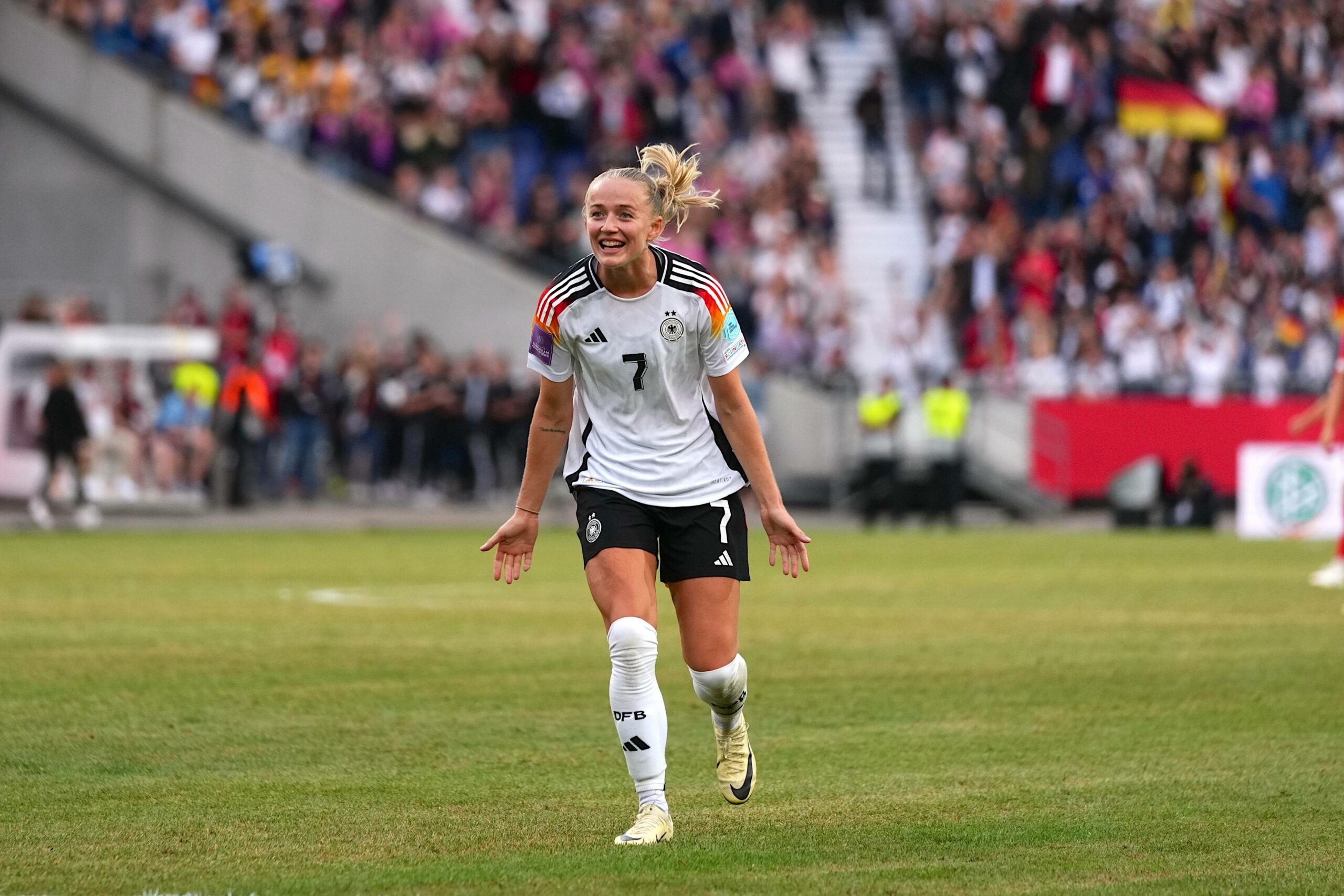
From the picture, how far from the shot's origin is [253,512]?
30812mm

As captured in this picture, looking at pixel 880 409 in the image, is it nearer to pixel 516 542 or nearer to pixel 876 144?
pixel 876 144

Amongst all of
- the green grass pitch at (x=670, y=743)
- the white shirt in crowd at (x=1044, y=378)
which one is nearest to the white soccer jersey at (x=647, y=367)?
the green grass pitch at (x=670, y=743)

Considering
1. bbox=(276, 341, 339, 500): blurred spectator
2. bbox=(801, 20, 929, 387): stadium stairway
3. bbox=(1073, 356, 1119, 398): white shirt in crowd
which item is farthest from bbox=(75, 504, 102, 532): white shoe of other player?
bbox=(1073, 356, 1119, 398): white shirt in crowd

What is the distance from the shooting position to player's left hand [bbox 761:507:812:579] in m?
7.64

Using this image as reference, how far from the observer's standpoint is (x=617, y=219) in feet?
23.8

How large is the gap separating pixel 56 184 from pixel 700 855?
29.8 metres

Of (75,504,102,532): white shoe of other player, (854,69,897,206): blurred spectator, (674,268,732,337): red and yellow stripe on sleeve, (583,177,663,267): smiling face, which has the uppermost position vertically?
(854,69,897,206): blurred spectator

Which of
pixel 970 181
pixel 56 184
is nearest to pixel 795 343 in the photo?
pixel 970 181

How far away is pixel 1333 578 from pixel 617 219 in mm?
13033

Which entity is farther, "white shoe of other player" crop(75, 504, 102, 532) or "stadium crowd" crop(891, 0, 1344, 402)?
"stadium crowd" crop(891, 0, 1344, 402)

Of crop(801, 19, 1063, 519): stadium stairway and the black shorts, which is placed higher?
crop(801, 19, 1063, 519): stadium stairway

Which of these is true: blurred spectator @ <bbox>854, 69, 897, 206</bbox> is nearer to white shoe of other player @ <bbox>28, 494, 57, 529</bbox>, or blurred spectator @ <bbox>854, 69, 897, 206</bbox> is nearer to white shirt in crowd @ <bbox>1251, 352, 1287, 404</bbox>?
white shirt in crowd @ <bbox>1251, 352, 1287, 404</bbox>

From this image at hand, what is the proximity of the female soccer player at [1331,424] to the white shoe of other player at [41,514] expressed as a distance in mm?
15337

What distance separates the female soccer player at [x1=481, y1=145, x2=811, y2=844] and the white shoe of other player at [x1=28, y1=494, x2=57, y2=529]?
68.6 ft
